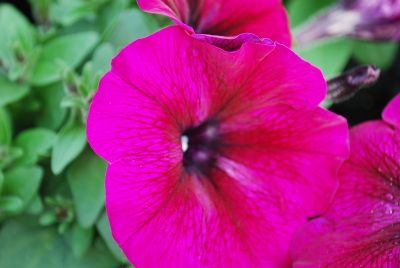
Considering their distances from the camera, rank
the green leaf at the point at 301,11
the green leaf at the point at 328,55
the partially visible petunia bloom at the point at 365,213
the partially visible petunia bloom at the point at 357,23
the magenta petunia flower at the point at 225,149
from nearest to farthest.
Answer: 1. the magenta petunia flower at the point at 225,149
2. the partially visible petunia bloom at the point at 365,213
3. the partially visible petunia bloom at the point at 357,23
4. the green leaf at the point at 328,55
5. the green leaf at the point at 301,11

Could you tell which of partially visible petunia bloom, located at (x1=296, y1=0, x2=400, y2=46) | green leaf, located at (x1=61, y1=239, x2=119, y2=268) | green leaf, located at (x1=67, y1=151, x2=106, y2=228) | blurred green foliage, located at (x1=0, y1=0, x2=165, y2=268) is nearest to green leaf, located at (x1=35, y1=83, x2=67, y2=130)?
blurred green foliage, located at (x1=0, y1=0, x2=165, y2=268)

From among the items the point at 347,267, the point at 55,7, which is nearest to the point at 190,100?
the point at 347,267

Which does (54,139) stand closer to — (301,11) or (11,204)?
(11,204)

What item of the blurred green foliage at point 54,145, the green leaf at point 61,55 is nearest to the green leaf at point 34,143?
the blurred green foliage at point 54,145

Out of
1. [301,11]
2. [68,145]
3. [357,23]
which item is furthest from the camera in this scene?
[301,11]

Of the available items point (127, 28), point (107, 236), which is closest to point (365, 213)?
point (107, 236)

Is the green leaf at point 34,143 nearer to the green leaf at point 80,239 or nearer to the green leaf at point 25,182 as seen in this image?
the green leaf at point 25,182
